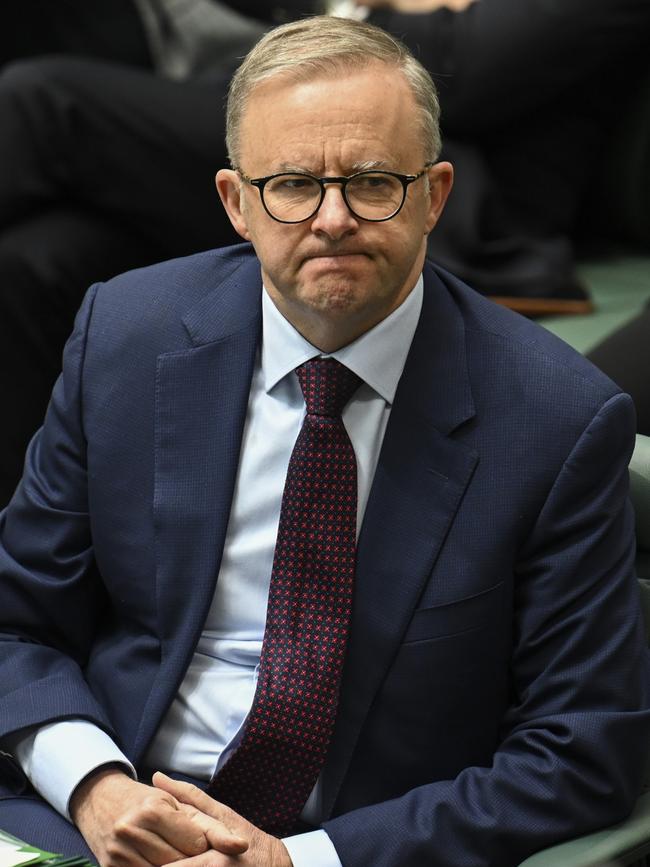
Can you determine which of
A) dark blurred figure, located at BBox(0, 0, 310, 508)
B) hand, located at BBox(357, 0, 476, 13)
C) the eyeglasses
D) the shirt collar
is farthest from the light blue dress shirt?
hand, located at BBox(357, 0, 476, 13)

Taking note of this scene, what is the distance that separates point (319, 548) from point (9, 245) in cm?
117

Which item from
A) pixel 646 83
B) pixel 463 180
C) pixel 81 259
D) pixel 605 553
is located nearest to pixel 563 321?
pixel 463 180

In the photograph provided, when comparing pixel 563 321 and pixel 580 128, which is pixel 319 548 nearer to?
pixel 563 321

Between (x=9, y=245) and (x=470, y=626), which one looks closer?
(x=470, y=626)

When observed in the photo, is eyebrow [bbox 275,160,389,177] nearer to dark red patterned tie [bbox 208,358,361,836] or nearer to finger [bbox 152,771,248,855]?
dark red patterned tie [bbox 208,358,361,836]

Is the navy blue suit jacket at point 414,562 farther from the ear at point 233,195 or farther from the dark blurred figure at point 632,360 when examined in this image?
the dark blurred figure at point 632,360

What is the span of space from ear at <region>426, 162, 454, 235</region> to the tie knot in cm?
17

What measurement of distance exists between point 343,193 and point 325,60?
5.0 inches

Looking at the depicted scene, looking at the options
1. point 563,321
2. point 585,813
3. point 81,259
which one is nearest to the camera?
point 585,813

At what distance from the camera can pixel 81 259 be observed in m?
2.42

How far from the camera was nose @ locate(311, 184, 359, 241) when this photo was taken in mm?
1322

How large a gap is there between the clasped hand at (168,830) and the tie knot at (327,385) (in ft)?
1.26

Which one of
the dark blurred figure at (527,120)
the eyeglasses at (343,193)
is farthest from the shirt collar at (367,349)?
the dark blurred figure at (527,120)

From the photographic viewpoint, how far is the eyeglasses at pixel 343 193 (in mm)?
1341
